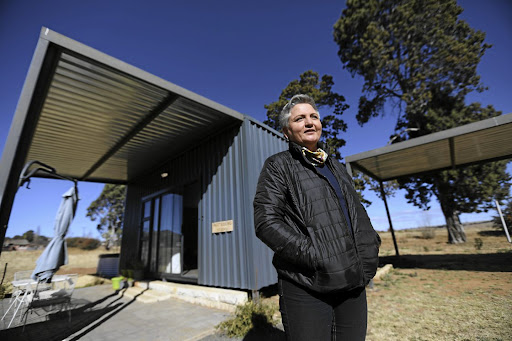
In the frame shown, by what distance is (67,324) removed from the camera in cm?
381

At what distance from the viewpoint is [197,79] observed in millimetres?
9711

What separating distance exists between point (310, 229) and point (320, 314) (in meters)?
0.40

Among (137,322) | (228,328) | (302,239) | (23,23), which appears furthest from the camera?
(23,23)

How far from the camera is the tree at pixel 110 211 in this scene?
27156 mm

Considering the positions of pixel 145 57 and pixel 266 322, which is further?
pixel 145 57

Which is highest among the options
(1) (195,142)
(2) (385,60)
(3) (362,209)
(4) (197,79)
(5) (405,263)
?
(2) (385,60)

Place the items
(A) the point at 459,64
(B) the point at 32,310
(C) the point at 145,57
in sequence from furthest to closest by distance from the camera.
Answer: (A) the point at 459,64
(C) the point at 145,57
(B) the point at 32,310

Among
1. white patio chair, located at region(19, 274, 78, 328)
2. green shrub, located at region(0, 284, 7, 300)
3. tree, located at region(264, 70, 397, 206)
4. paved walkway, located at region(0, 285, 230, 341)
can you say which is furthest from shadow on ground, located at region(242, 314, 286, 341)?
tree, located at region(264, 70, 397, 206)

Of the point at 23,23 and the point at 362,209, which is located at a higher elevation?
the point at 23,23

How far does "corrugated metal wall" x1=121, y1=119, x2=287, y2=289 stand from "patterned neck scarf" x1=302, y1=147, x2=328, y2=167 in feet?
10.6

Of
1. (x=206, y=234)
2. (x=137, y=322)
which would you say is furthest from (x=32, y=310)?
(x=206, y=234)

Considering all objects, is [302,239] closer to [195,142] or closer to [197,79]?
[195,142]

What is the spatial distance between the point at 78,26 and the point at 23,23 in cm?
140

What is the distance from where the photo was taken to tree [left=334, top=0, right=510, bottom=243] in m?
12.7
